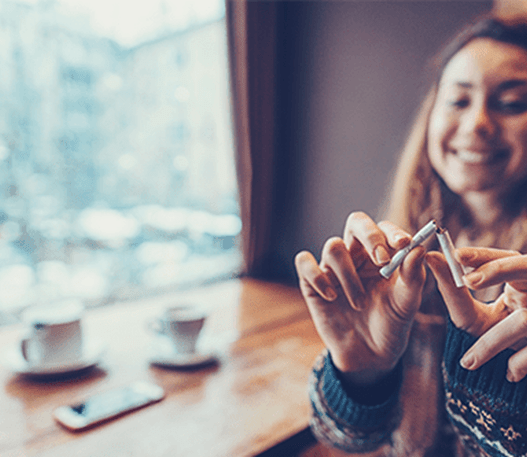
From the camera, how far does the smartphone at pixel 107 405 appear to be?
2.20 ft

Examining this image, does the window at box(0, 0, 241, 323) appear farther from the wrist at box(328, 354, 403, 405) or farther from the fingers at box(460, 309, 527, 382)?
the fingers at box(460, 309, 527, 382)

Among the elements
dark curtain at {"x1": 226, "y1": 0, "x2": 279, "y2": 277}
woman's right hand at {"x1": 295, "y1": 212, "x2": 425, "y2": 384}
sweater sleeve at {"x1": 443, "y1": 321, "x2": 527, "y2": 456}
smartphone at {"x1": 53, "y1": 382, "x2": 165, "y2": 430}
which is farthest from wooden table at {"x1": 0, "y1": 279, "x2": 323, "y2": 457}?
dark curtain at {"x1": 226, "y1": 0, "x2": 279, "y2": 277}

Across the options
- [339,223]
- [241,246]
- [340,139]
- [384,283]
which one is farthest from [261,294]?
[384,283]

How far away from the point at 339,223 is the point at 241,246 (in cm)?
39

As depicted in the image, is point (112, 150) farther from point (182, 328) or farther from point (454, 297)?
point (454, 297)

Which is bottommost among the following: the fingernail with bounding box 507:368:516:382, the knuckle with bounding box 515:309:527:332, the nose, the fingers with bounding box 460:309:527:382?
the fingernail with bounding box 507:368:516:382

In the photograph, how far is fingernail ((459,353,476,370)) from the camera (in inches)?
21.3

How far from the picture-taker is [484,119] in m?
1.08

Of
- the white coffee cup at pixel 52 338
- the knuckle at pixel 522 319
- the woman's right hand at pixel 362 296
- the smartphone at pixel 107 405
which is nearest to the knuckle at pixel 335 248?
the woman's right hand at pixel 362 296

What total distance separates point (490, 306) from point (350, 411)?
275mm

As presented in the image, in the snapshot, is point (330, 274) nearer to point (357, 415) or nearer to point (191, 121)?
point (357, 415)

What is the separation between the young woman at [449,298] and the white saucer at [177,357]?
0.81 feet

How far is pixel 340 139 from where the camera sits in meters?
1.59

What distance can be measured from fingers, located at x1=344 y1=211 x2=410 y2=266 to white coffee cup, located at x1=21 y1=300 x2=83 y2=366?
57cm
